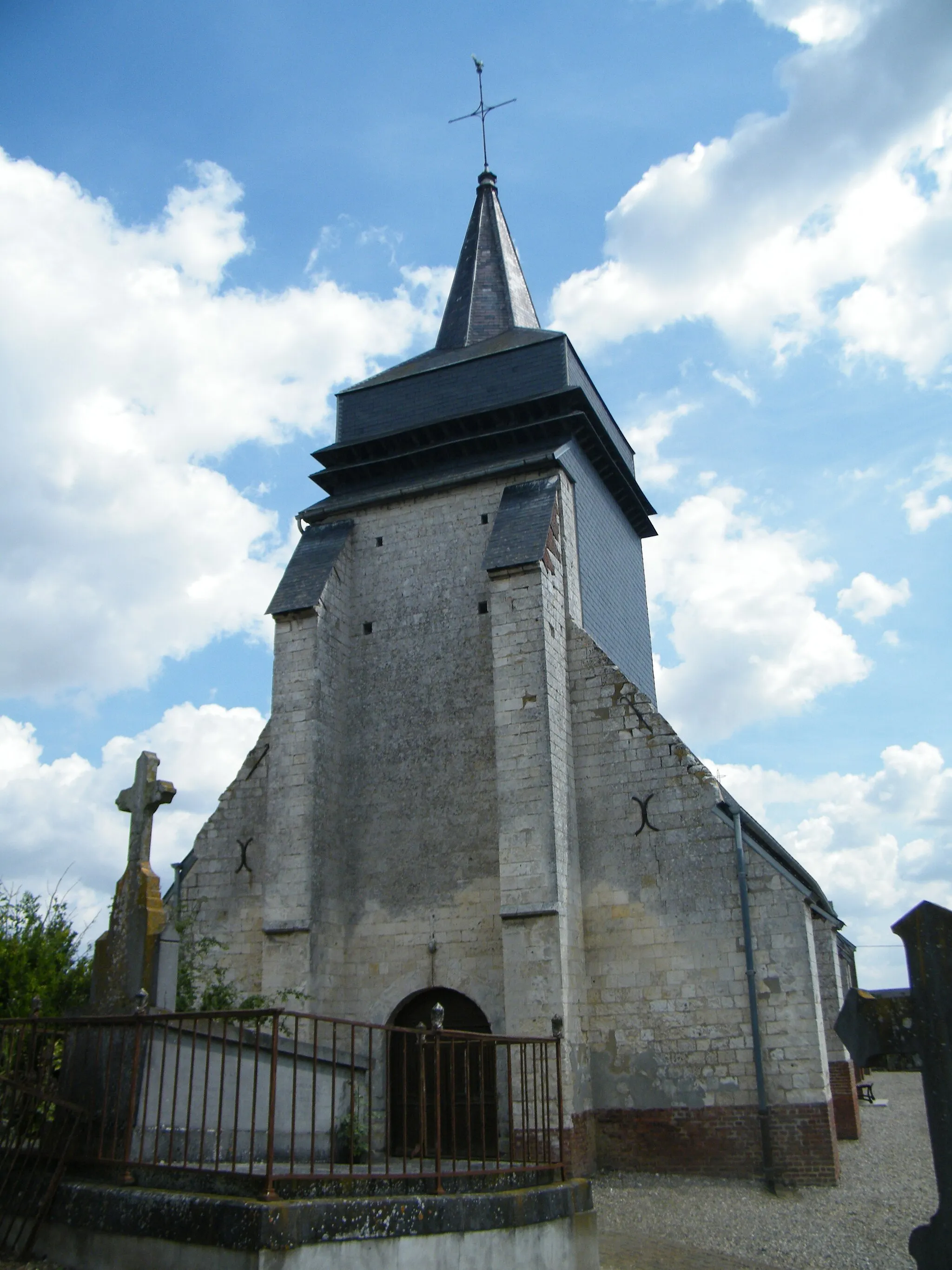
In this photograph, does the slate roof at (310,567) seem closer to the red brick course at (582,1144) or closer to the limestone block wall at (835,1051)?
the red brick course at (582,1144)

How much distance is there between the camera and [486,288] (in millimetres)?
19703

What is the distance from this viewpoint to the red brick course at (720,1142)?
10633mm

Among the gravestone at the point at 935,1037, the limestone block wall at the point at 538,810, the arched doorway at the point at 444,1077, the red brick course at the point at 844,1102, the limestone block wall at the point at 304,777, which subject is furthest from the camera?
the red brick course at the point at 844,1102

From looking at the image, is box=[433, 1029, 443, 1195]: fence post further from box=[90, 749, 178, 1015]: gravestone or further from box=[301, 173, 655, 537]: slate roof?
box=[301, 173, 655, 537]: slate roof

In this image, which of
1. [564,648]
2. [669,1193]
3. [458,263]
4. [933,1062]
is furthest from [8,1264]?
[458,263]

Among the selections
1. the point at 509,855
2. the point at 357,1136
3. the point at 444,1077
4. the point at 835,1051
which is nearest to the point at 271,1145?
the point at 357,1136

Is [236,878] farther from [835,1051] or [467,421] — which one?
[835,1051]

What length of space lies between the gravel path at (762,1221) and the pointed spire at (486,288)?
13.4m

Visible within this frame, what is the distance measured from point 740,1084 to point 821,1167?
1096mm

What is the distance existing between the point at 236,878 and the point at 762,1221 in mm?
8001

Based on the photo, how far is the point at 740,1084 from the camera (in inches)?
438

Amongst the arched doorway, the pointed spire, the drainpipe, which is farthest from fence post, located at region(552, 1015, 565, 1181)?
the pointed spire

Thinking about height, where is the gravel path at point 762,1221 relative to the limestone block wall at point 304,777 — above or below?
below

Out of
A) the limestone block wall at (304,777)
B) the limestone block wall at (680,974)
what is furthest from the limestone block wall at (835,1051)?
the limestone block wall at (304,777)
